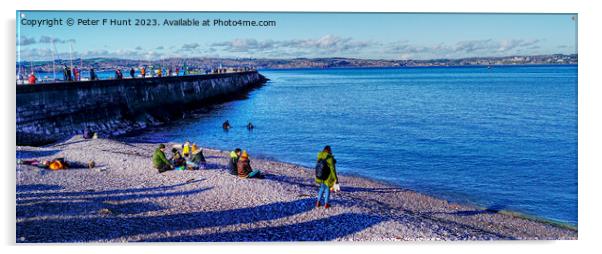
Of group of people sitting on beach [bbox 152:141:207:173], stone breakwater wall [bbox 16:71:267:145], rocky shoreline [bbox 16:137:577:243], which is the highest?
stone breakwater wall [bbox 16:71:267:145]

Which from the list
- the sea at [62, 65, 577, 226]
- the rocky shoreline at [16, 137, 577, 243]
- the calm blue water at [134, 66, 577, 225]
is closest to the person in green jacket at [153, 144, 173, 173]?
the rocky shoreline at [16, 137, 577, 243]

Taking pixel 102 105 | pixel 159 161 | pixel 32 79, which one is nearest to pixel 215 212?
pixel 159 161

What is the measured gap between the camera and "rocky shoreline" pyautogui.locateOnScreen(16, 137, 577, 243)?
9.84 m

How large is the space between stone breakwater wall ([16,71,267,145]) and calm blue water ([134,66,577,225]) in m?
1.70

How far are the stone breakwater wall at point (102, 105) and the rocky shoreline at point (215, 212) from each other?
4049 millimetres

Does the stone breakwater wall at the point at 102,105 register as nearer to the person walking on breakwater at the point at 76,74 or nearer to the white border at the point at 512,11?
the person walking on breakwater at the point at 76,74

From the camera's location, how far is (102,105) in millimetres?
25234

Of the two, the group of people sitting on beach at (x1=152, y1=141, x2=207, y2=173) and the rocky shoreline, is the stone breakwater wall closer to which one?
the rocky shoreline

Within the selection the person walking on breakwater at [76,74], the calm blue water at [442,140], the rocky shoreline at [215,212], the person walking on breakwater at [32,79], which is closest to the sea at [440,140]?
the calm blue water at [442,140]

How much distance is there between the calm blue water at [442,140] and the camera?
1612 cm

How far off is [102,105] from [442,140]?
15189 mm
